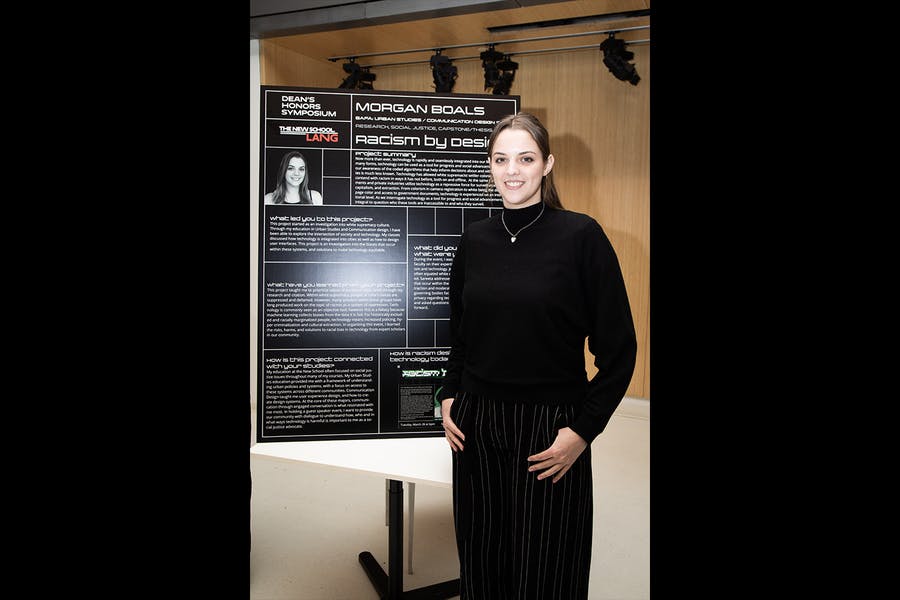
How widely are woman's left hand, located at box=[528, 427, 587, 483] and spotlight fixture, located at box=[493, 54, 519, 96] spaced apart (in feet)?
13.7

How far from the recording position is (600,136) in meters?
5.29

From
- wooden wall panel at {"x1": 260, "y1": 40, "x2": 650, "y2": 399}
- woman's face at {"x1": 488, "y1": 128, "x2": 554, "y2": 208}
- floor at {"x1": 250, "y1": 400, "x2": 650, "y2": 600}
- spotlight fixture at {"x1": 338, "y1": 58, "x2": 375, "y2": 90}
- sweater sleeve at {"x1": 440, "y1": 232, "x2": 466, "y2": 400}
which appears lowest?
floor at {"x1": 250, "y1": 400, "x2": 650, "y2": 600}

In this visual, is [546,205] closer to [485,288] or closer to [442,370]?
[485,288]

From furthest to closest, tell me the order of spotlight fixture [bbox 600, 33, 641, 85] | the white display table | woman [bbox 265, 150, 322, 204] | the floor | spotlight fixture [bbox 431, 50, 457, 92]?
1. spotlight fixture [bbox 431, 50, 457, 92]
2. spotlight fixture [bbox 600, 33, 641, 85]
3. the floor
4. woman [bbox 265, 150, 322, 204]
5. the white display table

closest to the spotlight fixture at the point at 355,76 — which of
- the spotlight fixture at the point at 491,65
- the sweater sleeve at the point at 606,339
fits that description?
the spotlight fixture at the point at 491,65

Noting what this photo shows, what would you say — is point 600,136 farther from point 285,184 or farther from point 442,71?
point 285,184

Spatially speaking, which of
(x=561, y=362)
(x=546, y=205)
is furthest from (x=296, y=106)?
(x=561, y=362)

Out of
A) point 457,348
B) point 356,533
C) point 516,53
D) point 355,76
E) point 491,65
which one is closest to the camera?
point 457,348

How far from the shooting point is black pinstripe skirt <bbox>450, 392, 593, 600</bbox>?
5.13ft

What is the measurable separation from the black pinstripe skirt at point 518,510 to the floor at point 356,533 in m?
1.06

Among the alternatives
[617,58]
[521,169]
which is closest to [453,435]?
[521,169]

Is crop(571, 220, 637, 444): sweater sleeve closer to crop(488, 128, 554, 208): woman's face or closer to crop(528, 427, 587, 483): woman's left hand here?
crop(528, 427, 587, 483): woman's left hand

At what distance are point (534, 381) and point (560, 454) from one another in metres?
0.19

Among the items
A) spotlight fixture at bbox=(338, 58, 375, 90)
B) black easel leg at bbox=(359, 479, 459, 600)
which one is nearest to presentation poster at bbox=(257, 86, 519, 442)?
black easel leg at bbox=(359, 479, 459, 600)
